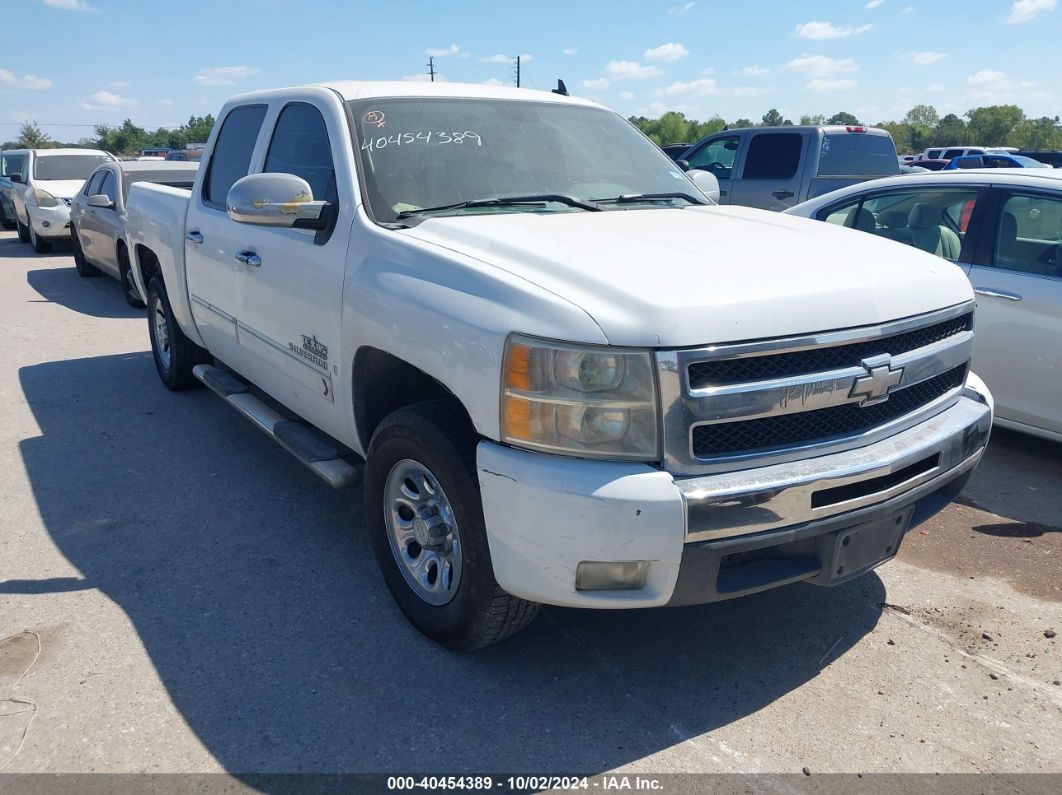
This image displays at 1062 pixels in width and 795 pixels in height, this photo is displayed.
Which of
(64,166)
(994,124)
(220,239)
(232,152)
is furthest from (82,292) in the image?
(994,124)

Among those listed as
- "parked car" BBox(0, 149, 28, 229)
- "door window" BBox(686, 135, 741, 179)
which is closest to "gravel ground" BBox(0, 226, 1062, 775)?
"door window" BBox(686, 135, 741, 179)

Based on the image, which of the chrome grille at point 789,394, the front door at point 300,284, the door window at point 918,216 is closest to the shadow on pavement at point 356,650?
the front door at point 300,284

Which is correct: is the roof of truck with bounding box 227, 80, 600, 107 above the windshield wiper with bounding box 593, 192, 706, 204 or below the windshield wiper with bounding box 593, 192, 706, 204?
above

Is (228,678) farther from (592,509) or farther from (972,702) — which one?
(972,702)

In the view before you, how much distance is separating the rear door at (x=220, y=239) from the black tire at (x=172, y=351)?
0.80 meters

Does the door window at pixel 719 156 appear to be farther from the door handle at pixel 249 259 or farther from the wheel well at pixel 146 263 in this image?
the door handle at pixel 249 259

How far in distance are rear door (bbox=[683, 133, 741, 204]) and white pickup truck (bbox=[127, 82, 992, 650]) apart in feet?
25.0

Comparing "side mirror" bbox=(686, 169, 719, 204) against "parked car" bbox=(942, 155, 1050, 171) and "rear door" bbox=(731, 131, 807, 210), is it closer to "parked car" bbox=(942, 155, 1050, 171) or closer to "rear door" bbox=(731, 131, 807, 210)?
"rear door" bbox=(731, 131, 807, 210)

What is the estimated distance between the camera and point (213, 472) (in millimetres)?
4867

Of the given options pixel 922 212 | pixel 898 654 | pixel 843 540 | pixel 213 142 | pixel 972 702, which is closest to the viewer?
pixel 843 540

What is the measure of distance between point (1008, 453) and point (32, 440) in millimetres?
6124

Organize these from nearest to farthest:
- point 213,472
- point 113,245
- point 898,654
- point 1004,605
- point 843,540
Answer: point 843,540 < point 898,654 < point 1004,605 < point 213,472 < point 113,245

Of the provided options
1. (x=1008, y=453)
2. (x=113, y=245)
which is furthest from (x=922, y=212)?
(x=113, y=245)

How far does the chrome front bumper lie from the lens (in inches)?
95.3
